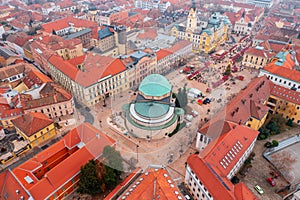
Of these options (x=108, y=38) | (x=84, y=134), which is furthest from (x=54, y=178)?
(x=108, y=38)

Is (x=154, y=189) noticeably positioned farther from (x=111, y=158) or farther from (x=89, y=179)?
(x=89, y=179)

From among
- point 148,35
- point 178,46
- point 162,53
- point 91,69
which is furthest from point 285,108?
point 148,35

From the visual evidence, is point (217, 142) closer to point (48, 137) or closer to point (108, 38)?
point (48, 137)

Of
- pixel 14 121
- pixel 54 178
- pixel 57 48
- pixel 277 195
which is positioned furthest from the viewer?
pixel 57 48

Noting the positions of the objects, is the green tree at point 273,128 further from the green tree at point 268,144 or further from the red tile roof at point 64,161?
the red tile roof at point 64,161

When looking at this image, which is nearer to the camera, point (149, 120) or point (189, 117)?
point (149, 120)

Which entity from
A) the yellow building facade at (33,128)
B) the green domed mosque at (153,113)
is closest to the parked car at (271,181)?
the green domed mosque at (153,113)
